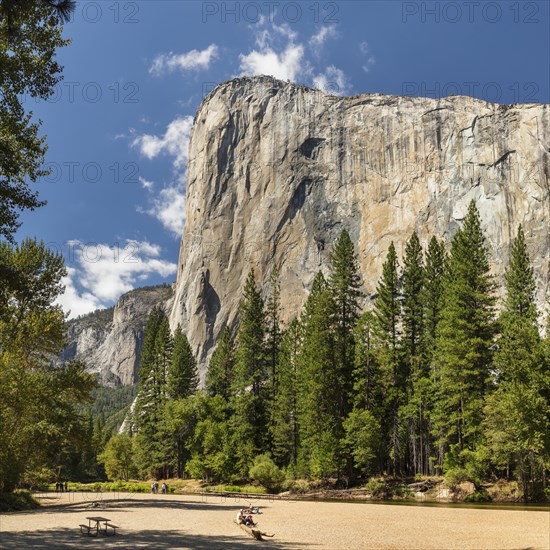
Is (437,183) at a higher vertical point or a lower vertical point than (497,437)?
higher

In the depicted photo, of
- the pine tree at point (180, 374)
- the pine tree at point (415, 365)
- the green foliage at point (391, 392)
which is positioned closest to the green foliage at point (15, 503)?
the green foliage at point (391, 392)

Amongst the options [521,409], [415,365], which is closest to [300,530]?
[521,409]

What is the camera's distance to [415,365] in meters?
46.9

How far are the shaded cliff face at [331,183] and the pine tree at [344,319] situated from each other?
5330cm

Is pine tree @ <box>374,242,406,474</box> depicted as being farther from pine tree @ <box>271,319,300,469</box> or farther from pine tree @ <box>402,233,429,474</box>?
pine tree @ <box>271,319,300,469</box>

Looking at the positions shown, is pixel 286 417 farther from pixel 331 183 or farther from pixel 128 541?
pixel 331 183

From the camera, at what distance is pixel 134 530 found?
53.4 ft

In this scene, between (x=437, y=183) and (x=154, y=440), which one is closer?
(x=154, y=440)

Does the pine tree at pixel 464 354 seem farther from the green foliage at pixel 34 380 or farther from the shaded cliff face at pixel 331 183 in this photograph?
the shaded cliff face at pixel 331 183

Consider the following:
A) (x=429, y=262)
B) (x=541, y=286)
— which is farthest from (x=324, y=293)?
(x=541, y=286)

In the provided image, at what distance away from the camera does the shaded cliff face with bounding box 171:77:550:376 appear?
102250mm

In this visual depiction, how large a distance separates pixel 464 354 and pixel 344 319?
1350cm

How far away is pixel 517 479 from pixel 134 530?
29.3m

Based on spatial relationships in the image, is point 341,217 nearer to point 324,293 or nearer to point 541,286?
point 541,286
